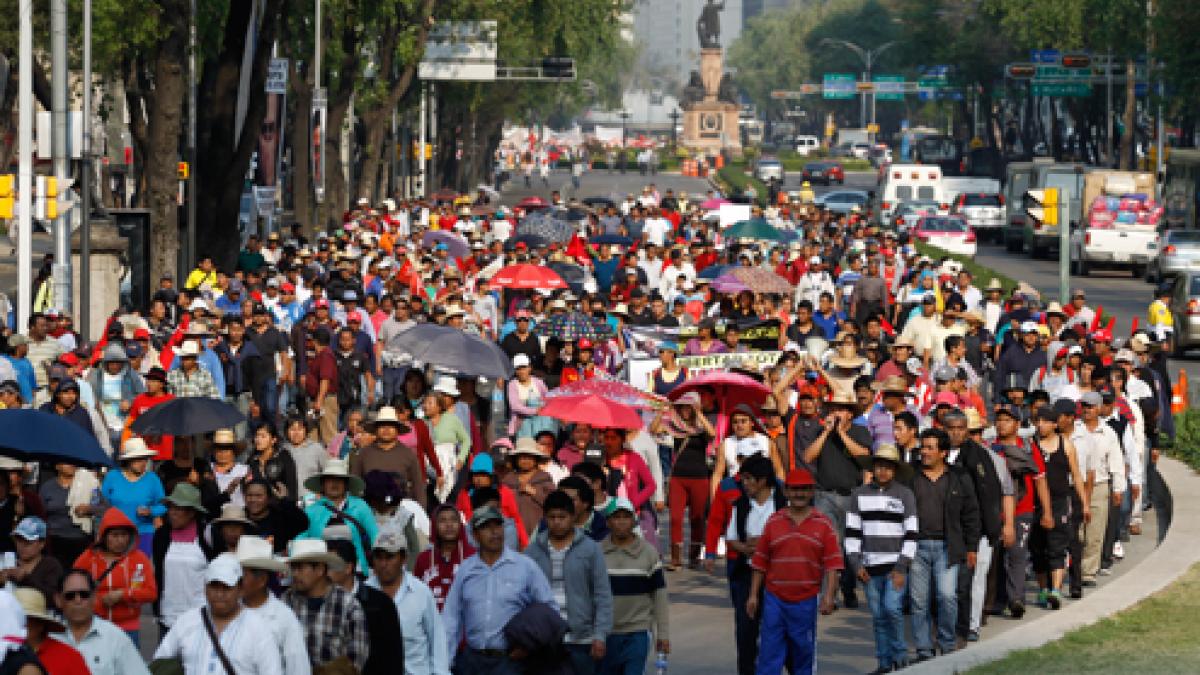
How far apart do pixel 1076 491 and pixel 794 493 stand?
4610 millimetres

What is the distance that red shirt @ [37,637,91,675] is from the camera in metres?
8.61

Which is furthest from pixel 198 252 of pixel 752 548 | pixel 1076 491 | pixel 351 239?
pixel 752 548

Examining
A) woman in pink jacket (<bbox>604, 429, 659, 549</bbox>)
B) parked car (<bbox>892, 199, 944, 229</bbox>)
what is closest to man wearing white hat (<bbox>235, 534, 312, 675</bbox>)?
woman in pink jacket (<bbox>604, 429, 659, 549</bbox>)

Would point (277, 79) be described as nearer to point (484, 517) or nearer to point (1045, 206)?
point (1045, 206)

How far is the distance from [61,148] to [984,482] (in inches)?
589

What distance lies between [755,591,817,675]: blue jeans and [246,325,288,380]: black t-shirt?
413 inches

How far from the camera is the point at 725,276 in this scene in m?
26.8

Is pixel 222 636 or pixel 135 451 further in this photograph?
pixel 135 451

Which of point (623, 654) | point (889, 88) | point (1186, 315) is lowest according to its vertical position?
point (1186, 315)

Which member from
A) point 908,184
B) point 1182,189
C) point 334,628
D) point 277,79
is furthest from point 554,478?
point 908,184

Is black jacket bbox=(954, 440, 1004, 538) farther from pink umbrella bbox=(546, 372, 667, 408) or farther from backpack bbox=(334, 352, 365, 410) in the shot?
backpack bbox=(334, 352, 365, 410)

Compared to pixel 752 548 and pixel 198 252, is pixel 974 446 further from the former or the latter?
pixel 198 252

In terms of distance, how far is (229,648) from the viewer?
8945 millimetres

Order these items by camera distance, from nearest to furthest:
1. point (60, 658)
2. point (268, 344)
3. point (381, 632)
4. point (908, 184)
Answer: point (60, 658), point (381, 632), point (268, 344), point (908, 184)
